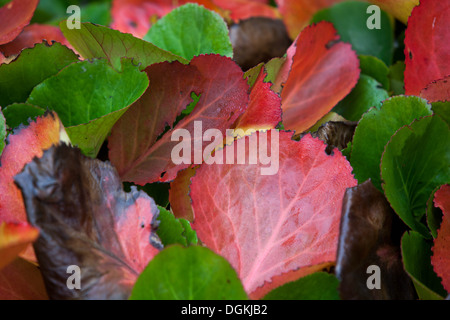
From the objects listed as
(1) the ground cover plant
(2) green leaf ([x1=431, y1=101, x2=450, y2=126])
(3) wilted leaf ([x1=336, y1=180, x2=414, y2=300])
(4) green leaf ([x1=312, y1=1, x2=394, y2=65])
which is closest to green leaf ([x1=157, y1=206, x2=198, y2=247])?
A: (1) the ground cover plant

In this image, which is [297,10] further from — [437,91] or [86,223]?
[86,223]

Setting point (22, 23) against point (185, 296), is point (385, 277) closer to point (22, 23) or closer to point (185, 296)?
point (185, 296)

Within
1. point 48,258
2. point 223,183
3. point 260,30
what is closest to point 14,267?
point 48,258

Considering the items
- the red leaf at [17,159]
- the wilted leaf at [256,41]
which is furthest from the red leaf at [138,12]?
the red leaf at [17,159]

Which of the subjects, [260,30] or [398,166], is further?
[260,30]

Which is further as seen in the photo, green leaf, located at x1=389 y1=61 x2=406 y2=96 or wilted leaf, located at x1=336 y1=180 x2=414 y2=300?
green leaf, located at x1=389 y1=61 x2=406 y2=96

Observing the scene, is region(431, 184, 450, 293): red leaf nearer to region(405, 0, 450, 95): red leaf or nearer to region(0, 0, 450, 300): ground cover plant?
region(0, 0, 450, 300): ground cover plant

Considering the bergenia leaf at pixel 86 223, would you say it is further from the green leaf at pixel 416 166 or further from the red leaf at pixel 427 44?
the red leaf at pixel 427 44
